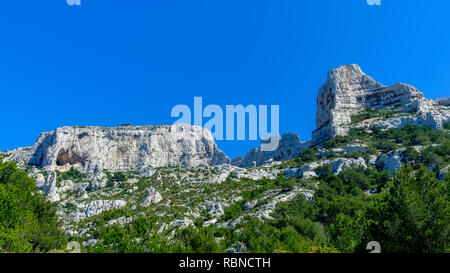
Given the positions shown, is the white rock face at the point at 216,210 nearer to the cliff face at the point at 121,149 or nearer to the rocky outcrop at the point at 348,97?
the rocky outcrop at the point at 348,97

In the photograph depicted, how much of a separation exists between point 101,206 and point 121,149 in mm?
53909

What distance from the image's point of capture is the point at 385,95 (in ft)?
318

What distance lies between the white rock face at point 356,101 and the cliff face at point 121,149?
178 ft

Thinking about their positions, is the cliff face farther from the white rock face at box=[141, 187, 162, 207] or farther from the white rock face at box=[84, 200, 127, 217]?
the white rock face at box=[141, 187, 162, 207]

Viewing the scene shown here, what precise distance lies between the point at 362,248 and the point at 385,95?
88686mm

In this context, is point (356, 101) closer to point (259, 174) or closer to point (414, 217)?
point (259, 174)

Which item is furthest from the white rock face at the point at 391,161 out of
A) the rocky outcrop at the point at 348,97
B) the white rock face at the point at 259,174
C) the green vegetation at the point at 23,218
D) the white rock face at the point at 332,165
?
the green vegetation at the point at 23,218

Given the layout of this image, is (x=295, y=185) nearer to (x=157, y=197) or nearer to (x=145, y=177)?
(x=157, y=197)

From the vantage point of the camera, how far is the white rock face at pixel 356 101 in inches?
3179

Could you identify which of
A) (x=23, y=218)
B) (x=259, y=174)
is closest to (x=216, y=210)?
(x=259, y=174)

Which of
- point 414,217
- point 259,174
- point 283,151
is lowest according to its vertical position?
point 414,217

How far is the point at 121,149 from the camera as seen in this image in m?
122

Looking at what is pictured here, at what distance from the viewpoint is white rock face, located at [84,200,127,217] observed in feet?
229

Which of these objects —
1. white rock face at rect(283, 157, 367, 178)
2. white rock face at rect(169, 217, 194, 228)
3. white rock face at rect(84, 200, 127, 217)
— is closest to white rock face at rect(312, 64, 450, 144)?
white rock face at rect(283, 157, 367, 178)
